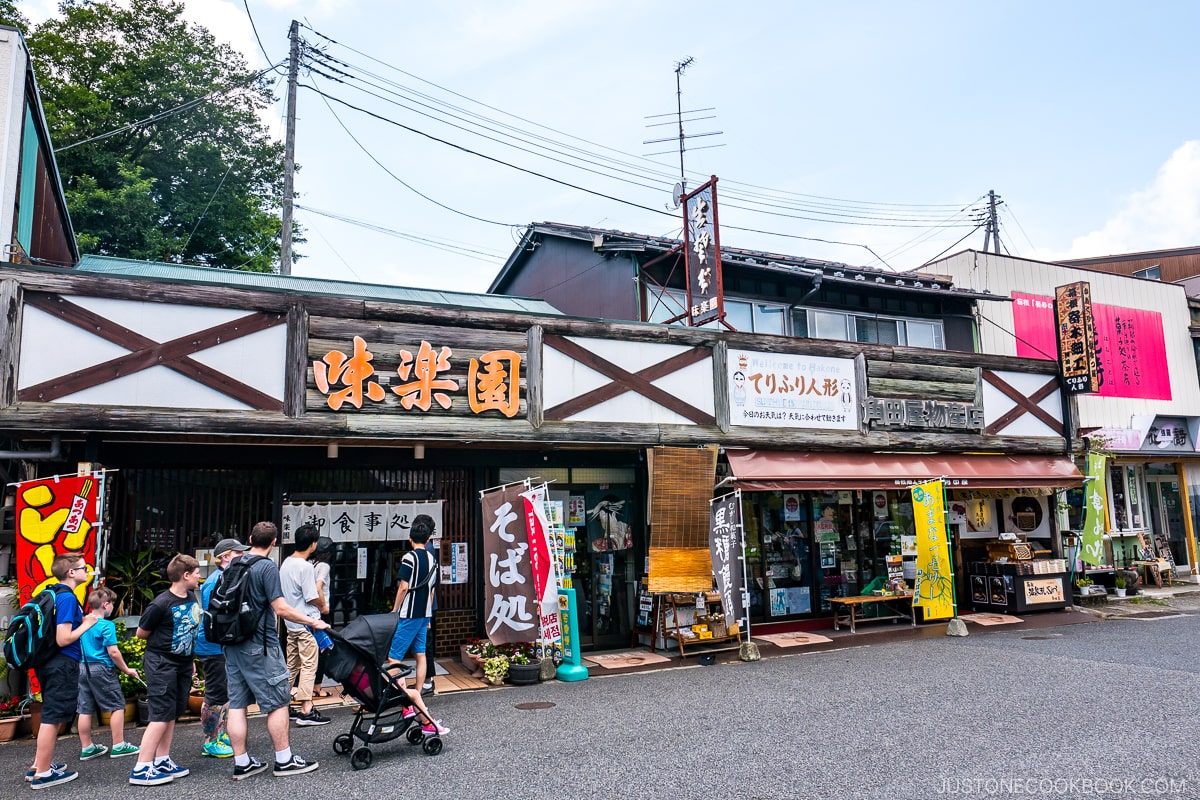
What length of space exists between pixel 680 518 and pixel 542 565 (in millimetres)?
2385

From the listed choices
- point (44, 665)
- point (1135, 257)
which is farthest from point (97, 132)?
point (1135, 257)

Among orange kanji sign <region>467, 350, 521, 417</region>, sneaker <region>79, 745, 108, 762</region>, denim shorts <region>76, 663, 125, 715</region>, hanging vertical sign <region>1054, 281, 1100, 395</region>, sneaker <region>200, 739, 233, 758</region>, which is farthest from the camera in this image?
hanging vertical sign <region>1054, 281, 1100, 395</region>

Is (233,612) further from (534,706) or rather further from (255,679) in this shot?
(534,706)

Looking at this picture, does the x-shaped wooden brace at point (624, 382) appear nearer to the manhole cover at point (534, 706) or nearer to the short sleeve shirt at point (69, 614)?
the manhole cover at point (534, 706)

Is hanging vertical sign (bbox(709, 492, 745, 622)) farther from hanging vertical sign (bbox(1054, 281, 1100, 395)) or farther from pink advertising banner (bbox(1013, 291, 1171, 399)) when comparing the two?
pink advertising banner (bbox(1013, 291, 1171, 399))

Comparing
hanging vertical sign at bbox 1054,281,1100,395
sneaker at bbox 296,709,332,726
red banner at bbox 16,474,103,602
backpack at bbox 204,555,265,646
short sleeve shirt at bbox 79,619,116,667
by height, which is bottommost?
sneaker at bbox 296,709,332,726

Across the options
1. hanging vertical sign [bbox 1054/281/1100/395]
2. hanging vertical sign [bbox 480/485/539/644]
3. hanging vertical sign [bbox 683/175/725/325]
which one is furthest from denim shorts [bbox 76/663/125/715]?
hanging vertical sign [bbox 1054/281/1100/395]

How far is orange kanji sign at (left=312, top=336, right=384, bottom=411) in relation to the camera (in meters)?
9.34

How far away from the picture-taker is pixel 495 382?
10227 mm

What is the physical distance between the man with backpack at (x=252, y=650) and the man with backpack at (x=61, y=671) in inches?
45.1

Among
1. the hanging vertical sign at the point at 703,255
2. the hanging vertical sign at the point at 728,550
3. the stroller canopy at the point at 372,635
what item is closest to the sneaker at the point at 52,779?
the stroller canopy at the point at 372,635

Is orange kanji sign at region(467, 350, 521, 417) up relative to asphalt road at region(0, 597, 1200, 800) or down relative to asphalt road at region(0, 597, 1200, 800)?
up

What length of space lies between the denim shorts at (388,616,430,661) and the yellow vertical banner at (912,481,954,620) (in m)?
8.13

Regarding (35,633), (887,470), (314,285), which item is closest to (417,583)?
(35,633)
